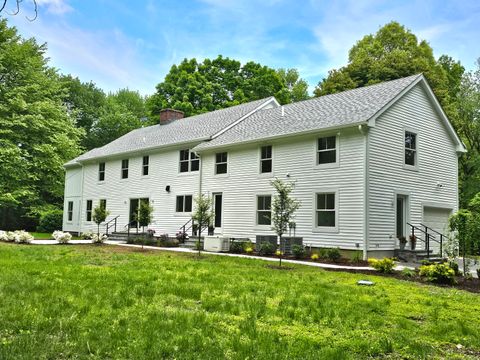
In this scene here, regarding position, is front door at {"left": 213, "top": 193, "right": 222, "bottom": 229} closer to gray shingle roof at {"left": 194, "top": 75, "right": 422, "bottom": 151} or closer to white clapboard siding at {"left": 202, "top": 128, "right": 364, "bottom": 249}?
white clapboard siding at {"left": 202, "top": 128, "right": 364, "bottom": 249}

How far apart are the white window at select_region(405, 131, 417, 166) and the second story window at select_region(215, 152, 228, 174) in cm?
786

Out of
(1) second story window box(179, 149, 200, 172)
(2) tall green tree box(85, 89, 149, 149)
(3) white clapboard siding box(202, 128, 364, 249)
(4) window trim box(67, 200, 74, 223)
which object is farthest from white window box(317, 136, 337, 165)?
(2) tall green tree box(85, 89, 149, 149)

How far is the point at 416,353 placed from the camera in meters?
4.83

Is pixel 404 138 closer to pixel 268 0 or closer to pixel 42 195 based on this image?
pixel 268 0

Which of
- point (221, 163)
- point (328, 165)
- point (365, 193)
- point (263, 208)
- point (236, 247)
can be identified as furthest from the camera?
point (221, 163)

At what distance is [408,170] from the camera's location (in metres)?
17.2

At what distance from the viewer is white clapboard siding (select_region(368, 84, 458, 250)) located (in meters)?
15.7

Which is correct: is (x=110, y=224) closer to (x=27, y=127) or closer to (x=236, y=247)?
(x=27, y=127)

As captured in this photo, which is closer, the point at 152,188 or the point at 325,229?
the point at 325,229

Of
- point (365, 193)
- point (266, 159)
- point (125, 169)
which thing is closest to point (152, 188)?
point (125, 169)

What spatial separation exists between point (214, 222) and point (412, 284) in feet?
38.9

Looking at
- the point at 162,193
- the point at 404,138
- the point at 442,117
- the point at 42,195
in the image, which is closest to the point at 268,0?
the point at 404,138

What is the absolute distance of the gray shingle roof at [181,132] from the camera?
76.0ft

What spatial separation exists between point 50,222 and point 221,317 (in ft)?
97.8
